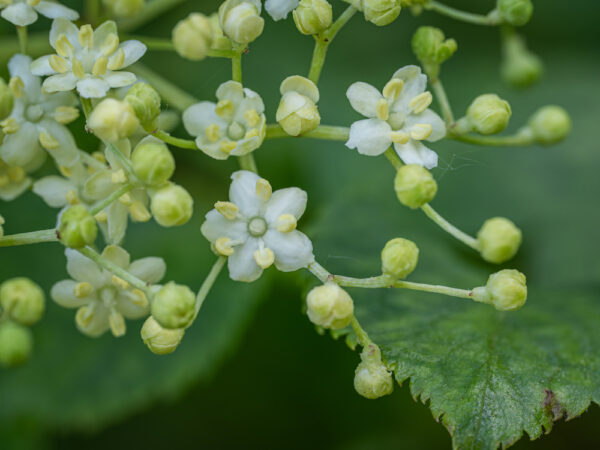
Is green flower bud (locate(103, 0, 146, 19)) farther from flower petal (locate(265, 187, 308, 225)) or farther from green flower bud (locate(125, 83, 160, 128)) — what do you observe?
flower petal (locate(265, 187, 308, 225))

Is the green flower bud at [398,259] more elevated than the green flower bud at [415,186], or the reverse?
the green flower bud at [415,186]

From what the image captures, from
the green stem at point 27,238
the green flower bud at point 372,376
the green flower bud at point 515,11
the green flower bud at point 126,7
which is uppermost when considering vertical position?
the green flower bud at point 515,11

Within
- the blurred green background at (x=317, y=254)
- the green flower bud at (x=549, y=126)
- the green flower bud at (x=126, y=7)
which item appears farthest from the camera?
the blurred green background at (x=317, y=254)

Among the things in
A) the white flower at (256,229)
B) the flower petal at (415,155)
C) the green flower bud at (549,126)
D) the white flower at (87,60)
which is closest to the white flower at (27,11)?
the white flower at (87,60)

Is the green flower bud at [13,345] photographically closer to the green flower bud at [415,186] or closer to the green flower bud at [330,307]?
the green flower bud at [330,307]

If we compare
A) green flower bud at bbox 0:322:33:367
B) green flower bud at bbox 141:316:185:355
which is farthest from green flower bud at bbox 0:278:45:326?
green flower bud at bbox 141:316:185:355

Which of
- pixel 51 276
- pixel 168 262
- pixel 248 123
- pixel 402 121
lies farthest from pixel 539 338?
pixel 51 276
